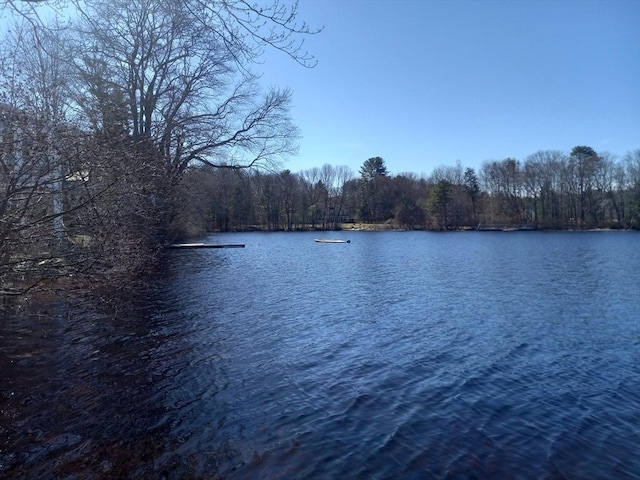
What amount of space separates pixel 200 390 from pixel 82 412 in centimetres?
173

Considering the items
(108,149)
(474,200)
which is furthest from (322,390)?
(474,200)

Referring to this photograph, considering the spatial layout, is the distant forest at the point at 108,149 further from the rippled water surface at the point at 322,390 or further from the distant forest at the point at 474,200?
the distant forest at the point at 474,200

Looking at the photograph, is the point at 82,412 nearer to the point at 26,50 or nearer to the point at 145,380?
the point at 145,380

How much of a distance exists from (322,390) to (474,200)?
88234 mm

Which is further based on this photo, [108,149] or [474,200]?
[474,200]

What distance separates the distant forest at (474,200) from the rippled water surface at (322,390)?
64.6 meters

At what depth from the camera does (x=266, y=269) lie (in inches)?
979

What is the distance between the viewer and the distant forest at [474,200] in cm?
8219

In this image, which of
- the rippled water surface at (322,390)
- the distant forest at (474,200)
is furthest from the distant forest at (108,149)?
the distant forest at (474,200)

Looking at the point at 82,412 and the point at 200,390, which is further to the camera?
the point at 200,390

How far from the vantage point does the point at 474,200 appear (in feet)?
296

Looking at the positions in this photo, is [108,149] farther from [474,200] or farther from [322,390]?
[474,200]

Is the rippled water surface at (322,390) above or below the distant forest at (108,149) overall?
below

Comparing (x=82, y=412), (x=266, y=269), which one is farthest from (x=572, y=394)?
(x=266, y=269)
